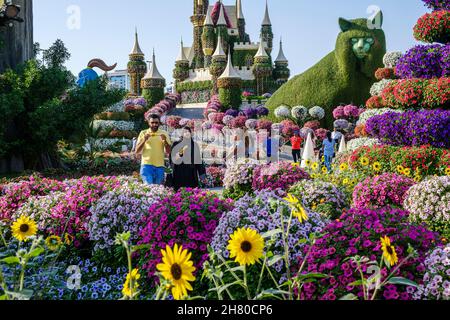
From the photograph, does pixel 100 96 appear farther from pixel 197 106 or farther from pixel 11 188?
pixel 197 106

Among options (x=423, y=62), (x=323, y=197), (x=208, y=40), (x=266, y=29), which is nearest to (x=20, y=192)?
(x=323, y=197)

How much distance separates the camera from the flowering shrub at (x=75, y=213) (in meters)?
5.97

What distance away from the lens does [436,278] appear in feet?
10.7

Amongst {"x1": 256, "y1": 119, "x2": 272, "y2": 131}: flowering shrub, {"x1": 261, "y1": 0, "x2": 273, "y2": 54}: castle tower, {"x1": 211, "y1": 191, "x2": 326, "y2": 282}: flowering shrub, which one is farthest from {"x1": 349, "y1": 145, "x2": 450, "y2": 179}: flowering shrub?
{"x1": 261, "y1": 0, "x2": 273, "y2": 54}: castle tower

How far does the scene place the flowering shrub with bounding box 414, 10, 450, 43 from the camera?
10.6 metres

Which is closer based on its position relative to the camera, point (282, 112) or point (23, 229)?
point (23, 229)

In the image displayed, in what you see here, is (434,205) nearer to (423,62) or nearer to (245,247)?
(245,247)

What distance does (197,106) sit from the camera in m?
51.3

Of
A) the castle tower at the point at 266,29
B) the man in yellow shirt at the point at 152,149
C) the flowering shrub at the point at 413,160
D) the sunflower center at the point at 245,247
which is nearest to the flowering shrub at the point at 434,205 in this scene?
the flowering shrub at the point at 413,160

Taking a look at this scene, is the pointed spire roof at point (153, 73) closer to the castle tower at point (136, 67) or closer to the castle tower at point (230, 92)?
the castle tower at point (136, 67)

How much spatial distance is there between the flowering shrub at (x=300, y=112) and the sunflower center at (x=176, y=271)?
28.8 m

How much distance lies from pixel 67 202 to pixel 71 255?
711 millimetres

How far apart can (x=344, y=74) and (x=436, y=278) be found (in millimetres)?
28891
